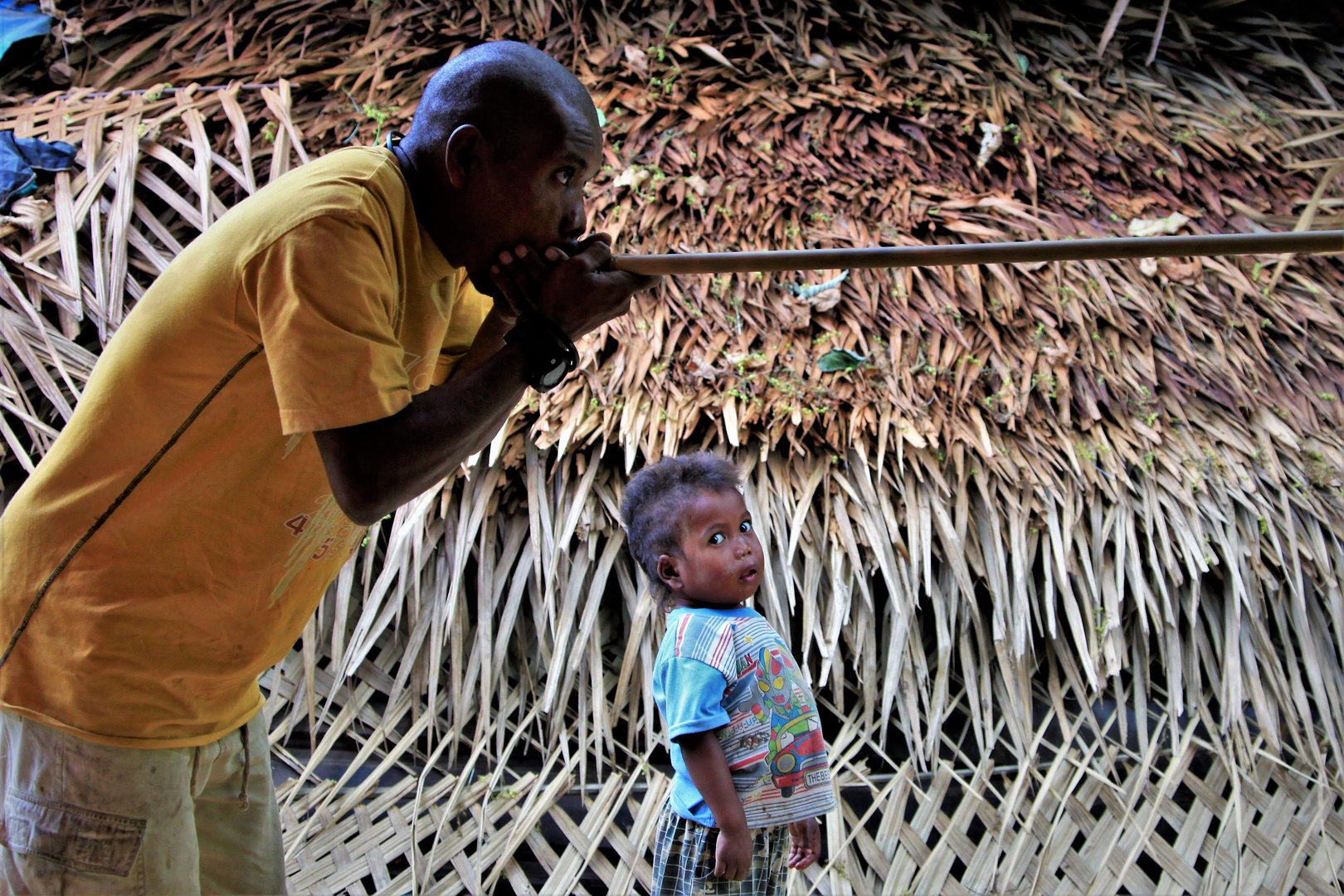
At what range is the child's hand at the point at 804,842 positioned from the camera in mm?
1362

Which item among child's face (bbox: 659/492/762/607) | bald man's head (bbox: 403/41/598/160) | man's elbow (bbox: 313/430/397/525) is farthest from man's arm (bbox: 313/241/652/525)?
child's face (bbox: 659/492/762/607)

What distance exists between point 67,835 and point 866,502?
54.0 inches

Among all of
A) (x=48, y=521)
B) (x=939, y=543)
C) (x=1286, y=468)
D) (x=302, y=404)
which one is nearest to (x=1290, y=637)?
(x=1286, y=468)

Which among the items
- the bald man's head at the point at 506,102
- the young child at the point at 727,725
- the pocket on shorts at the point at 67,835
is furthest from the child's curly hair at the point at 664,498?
the pocket on shorts at the point at 67,835

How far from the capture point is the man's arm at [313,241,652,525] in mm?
831

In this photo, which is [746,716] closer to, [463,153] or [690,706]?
[690,706]

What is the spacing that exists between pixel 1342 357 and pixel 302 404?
87.4 inches

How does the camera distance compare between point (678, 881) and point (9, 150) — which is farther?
point (9, 150)

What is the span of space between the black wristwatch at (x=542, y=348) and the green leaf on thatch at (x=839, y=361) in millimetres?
1067

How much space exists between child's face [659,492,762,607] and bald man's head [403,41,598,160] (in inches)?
24.6

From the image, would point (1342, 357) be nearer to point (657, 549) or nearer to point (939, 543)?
point (939, 543)

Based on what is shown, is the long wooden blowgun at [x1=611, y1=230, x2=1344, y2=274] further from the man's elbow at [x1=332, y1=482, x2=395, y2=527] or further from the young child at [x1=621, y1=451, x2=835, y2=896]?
the young child at [x1=621, y1=451, x2=835, y2=896]

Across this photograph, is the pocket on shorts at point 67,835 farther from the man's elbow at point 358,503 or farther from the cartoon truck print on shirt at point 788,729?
the cartoon truck print on shirt at point 788,729

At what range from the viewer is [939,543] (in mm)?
1913
